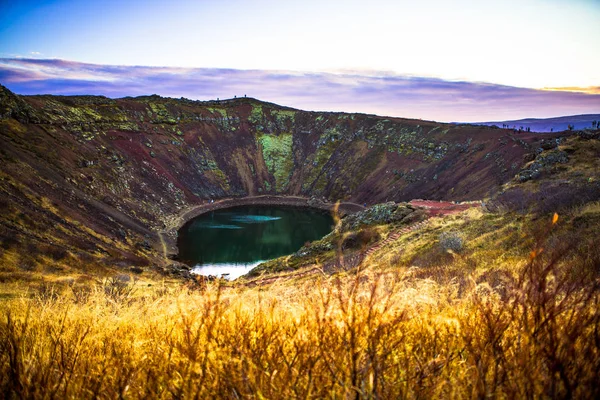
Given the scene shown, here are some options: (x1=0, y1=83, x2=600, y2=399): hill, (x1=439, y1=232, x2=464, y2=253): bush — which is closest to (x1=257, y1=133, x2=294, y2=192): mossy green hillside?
(x1=0, y1=83, x2=600, y2=399): hill

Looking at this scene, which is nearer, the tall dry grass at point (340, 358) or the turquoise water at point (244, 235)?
the tall dry grass at point (340, 358)

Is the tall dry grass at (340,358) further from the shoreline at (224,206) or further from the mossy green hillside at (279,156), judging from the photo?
the mossy green hillside at (279,156)

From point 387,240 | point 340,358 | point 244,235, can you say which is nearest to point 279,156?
point 244,235

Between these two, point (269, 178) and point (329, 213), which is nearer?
point (329, 213)

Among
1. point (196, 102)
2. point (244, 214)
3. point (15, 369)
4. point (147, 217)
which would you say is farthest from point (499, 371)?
point (196, 102)

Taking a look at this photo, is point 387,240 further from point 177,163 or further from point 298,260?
point 177,163

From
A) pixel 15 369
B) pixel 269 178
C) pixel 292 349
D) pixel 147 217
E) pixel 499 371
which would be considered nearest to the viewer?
pixel 499 371

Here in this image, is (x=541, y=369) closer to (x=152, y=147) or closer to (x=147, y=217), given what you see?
(x=147, y=217)

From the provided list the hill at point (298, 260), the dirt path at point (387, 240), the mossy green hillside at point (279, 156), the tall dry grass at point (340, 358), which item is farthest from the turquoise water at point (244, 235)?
the tall dry grass at point (340, 358)
